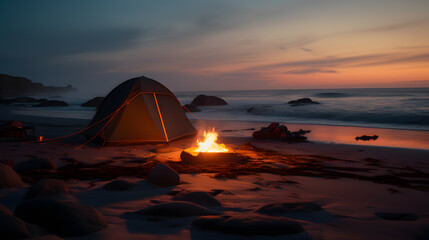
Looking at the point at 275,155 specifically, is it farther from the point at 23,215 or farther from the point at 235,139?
the point at 23,215

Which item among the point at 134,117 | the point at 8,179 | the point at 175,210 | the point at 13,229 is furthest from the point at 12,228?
the point at 134,117

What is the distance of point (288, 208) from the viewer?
348 cm

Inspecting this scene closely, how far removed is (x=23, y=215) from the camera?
2.74 m

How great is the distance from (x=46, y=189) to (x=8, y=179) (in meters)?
0.91

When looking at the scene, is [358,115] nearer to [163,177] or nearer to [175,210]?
[163,177]

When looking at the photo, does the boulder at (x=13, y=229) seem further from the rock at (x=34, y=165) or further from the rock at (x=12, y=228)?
the rock at (x=34, y=165)

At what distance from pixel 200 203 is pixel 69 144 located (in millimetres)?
6460

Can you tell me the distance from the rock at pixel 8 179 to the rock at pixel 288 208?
3.53 m

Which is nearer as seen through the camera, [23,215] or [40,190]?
[23,215]

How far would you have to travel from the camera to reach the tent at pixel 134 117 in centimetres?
857

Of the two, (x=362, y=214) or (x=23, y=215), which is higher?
(x=23, y=215)

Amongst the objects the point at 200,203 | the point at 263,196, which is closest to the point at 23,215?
the point at 200,203

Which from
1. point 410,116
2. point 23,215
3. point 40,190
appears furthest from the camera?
point 410,116

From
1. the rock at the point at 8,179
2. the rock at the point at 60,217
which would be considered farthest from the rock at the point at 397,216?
the rock at the point at 8,179
